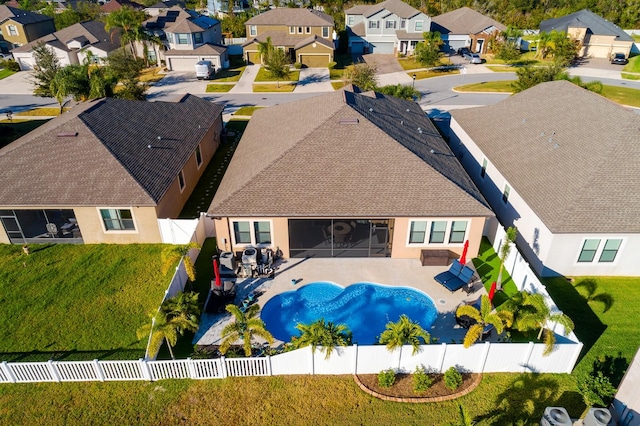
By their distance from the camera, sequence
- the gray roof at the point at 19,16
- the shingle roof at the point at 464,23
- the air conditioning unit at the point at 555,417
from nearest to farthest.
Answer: the air conditioning unit at the point at 555,417
the shingle roof at the point at 464,23
the gray roof at the point at 19,16

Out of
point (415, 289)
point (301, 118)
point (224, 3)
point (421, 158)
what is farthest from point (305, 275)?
point (224, 3)

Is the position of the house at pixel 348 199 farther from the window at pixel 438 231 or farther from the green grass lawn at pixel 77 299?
the green grass lawn at pixel 77 299

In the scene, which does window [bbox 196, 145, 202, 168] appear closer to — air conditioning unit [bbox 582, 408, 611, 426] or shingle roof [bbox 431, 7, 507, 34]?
air conditioning unit [bbox 582, 408, 611, 426]

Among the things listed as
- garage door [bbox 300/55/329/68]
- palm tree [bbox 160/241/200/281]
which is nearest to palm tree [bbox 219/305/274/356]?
palm tree [bbox 160/241/200/281]

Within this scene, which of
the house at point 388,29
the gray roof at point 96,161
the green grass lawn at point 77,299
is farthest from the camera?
the house at point 388,29

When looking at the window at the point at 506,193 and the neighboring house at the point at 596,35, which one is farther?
A: the neighboring house at the point at 596,35

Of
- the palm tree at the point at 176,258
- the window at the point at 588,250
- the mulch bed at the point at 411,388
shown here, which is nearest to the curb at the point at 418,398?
the mulch bed at the point at 411,388
